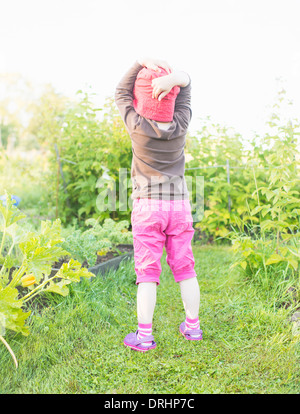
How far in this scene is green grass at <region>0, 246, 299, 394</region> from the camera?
1596 millimetres

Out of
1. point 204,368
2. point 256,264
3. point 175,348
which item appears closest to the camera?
point 204,368

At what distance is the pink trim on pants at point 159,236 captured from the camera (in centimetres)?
196

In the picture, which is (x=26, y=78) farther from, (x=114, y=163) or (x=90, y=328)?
(x=90, y=328)

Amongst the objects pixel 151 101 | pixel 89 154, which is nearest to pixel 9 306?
pixel 151 101

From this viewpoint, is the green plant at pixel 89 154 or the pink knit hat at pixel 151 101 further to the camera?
the green plant at pixel 89 154

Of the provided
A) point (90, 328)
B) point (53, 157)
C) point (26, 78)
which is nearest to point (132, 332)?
point (90, 328)

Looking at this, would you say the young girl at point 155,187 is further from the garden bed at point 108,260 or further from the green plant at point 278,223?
the garden bed at point 108,260

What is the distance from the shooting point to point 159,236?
201 centimetres

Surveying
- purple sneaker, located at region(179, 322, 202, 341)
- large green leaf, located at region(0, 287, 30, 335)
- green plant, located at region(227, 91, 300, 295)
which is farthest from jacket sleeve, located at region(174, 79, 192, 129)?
large green leaf, located at region(0, 287, 30, 335)

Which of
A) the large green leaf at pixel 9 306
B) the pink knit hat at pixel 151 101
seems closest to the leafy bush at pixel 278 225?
the pink knit hat at pixel 151 101

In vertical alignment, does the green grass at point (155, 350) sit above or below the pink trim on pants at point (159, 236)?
below

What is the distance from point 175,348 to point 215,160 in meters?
3.21
